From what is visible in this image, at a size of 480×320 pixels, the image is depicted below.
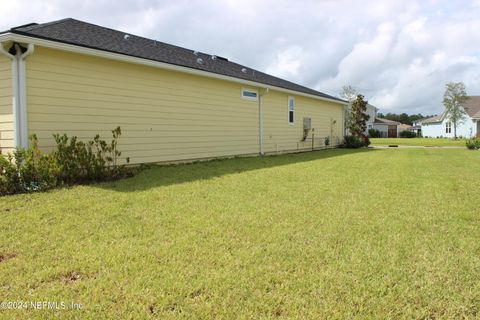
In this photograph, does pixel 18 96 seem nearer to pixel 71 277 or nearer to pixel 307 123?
pixel 71 277

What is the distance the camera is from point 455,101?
3938 cm

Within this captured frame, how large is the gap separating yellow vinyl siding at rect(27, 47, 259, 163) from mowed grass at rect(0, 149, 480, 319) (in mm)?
2236

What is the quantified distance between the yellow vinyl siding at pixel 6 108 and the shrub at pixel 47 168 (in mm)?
601

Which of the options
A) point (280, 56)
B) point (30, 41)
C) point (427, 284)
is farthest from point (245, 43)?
point (427, 284)

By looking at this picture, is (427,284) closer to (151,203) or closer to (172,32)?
(151,203)

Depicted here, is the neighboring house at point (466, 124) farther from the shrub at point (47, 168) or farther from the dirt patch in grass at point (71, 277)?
the dirt patch in grass at point (71, 277)

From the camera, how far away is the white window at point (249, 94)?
488 inches

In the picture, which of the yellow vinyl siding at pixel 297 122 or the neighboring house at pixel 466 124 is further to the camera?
the neighboring house at pixel 466 124

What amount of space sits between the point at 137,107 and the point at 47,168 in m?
3.27

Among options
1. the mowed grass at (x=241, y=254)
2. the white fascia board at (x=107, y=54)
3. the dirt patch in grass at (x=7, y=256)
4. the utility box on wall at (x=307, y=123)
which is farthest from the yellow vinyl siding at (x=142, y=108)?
the dirt patch in grass at (x=7, y=256)

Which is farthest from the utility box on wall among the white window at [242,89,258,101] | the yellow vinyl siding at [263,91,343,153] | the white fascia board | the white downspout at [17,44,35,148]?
the white downspout at [17,44,35,148]

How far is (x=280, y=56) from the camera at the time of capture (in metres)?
24.2

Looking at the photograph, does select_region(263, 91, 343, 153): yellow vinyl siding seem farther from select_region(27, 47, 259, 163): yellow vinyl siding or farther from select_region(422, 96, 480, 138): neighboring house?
select_region(422, 96, 480, 138): neighboring house

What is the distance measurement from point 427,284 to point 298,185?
403cm
